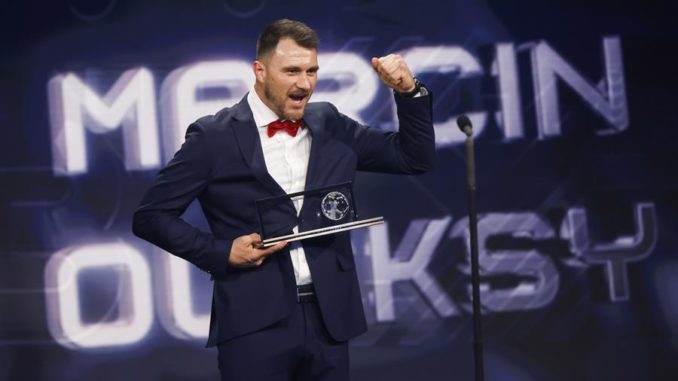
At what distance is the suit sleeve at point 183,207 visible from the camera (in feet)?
7.45

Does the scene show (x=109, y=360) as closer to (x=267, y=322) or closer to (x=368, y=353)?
(x=368, y=353)

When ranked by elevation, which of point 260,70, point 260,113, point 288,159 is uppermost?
point 260,70

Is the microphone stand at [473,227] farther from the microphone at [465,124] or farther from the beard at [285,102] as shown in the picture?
the beard at [285,102]

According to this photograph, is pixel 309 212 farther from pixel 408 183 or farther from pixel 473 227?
pixel 408 183

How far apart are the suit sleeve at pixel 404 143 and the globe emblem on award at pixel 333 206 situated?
25 centimetres

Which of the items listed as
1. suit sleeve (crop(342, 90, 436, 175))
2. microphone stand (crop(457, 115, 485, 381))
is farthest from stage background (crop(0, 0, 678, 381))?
suit sleeve (crop(342, 90, 436, 175))

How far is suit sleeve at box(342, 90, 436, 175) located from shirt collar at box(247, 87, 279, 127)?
0.74 feet

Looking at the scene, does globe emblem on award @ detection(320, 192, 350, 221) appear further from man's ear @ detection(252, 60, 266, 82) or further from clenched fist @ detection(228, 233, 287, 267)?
man's ear @ detection(252, 60, 266, 82)

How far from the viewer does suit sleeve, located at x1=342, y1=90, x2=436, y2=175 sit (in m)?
2.36

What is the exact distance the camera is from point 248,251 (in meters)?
2.22

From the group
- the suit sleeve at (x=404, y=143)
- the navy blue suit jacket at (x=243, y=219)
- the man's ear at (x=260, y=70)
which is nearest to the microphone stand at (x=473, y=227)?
the suit sleeve at (x=404, y=143)

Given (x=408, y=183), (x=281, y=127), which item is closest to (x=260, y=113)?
(x=281, y=127)

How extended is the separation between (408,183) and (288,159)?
6.08ft

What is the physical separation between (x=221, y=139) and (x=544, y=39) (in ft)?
7.52
